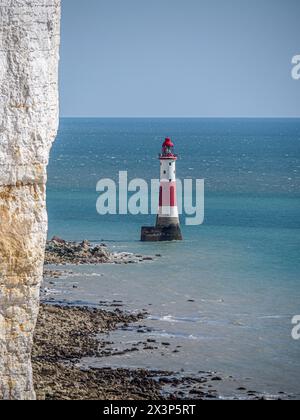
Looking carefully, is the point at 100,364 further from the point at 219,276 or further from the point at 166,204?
the point at 166,204

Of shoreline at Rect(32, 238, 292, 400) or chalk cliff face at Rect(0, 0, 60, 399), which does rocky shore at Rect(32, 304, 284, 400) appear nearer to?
shoreline at Rect(32, 238, 292, 400)

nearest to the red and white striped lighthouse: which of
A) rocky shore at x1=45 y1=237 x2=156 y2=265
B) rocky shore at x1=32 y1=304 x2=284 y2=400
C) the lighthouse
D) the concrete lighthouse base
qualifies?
the lighthouse

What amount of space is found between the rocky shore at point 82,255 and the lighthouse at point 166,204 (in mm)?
3169

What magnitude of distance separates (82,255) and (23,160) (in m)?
25.8

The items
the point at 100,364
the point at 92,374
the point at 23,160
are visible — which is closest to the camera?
the point at 23,160

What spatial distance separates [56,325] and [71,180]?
53.3 m

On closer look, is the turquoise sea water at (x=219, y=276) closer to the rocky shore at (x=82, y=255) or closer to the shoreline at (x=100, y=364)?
the shoreline at (x=100, y=364)

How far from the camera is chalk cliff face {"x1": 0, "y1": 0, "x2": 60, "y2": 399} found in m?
14.4

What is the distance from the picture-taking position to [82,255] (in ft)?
133

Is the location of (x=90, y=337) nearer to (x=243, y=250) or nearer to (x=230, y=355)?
(x=230, y=355)

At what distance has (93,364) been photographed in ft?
83.6

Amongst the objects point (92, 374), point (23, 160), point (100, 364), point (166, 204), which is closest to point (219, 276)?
point (166, 204)

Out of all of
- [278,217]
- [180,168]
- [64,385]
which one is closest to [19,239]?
[64,385]
